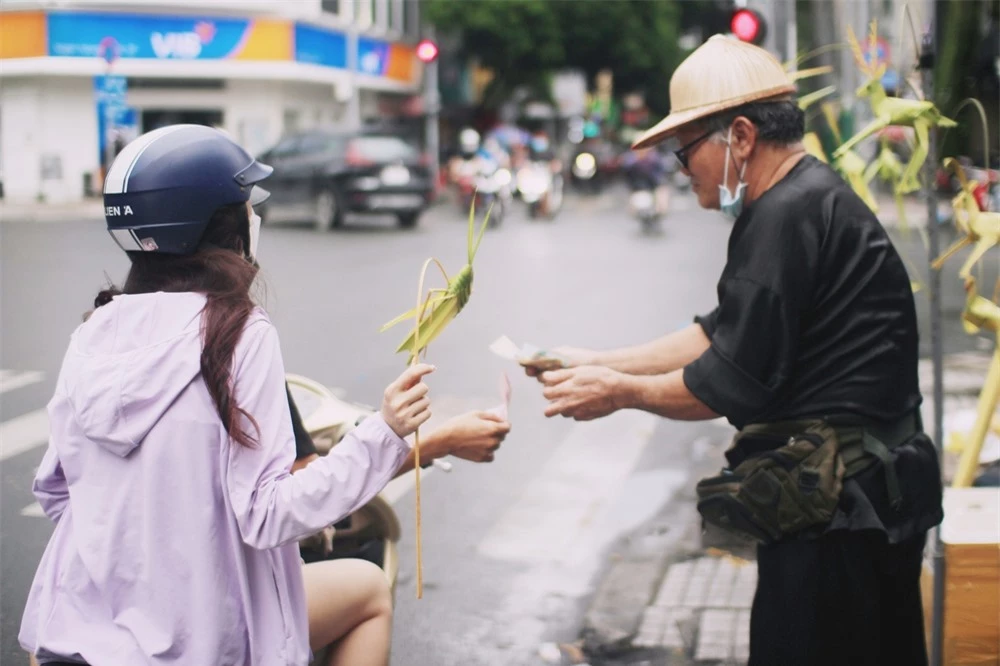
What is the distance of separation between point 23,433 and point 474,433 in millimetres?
4768

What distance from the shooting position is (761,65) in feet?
8.82

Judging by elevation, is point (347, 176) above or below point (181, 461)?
above

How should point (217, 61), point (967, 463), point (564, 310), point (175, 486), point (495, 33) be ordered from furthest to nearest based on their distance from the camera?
point (495, 33) → point (217, 61) → point (564, 310) → point (967, 463) → point (175, 486)

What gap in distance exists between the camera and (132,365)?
6.67ft

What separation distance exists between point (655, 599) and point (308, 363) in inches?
194

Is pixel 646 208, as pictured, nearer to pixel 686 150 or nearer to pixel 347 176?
pixel 347 176

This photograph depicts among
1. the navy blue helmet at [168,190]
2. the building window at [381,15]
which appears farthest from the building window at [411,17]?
the navy blue helmet at [168,190]

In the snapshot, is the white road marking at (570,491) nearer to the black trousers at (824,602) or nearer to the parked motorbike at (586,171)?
the black trousers at (824,602)

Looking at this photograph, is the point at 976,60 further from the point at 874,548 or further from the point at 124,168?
the point at 124,168

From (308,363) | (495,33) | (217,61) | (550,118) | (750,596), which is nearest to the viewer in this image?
(750,596)

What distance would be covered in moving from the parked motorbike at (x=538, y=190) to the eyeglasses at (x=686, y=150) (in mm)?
23219

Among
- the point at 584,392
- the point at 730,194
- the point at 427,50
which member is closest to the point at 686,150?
the point at 730,194

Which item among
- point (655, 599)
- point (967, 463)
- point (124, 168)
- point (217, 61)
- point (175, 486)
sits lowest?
point (655, 599)

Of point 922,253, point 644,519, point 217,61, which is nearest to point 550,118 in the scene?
point 217,61
